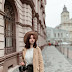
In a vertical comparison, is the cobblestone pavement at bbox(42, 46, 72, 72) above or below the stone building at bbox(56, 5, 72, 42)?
below

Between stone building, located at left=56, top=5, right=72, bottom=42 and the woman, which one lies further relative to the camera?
stone building, located at left=56, top=5, right=72, bottom=42

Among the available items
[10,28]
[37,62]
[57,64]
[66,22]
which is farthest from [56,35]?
[37,62]

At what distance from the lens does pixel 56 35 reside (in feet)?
213

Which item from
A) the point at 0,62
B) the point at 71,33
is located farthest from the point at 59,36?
the point at 0,62

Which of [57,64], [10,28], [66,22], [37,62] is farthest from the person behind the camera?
[66,22]

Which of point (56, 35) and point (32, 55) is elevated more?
point (56, 35)

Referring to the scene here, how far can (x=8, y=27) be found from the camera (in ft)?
24.4

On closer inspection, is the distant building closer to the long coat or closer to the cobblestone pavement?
the cobblestone pavement

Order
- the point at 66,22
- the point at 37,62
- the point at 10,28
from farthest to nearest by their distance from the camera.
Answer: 1. the point at 66,22
2. the point at 10,28
3. the point at 37,62

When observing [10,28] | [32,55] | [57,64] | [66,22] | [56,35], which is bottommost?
[57,64]

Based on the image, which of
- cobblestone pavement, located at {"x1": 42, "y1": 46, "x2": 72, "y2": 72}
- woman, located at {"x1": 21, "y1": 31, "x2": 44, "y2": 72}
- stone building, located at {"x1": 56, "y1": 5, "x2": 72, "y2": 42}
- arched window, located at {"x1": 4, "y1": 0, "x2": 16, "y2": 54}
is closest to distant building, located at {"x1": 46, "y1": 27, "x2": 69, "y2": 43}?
stone building, located at {"x1": 56, "y1": 5, "x2": 72, "y2": 42}

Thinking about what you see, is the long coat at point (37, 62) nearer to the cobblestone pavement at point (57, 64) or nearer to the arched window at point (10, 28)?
the cobblestone pavement at point (57, 64)

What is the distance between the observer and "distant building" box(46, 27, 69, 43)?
63.6 metres

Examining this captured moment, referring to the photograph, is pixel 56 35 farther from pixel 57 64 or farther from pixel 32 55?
pixel 32 55
